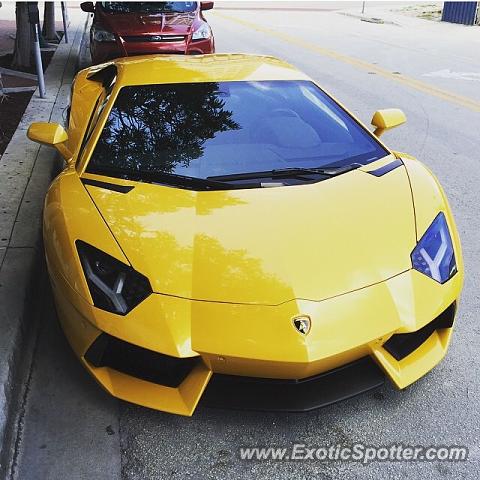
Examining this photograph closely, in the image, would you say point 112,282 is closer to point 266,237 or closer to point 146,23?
point 266,237

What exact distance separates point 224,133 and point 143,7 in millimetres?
6195

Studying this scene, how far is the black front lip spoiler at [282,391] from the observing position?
2258 mm

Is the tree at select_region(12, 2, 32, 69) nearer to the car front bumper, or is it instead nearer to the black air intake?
the car front bumper

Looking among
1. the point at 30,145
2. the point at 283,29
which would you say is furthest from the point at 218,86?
the point at 283,29

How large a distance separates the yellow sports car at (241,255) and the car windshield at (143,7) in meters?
5.74

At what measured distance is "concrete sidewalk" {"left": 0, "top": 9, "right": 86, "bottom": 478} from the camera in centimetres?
261

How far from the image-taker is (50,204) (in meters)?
2.97

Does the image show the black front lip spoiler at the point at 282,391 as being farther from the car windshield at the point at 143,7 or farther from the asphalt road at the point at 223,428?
the car windshield at the point at 143,7

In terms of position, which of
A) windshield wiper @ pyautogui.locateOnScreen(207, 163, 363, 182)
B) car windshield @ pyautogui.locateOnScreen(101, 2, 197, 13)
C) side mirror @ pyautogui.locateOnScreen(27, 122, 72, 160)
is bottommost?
side mirror @ pyautogui.locateOnScreen(27, 122, 72, 160)

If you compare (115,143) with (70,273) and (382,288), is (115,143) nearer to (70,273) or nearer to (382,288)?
(70,273)

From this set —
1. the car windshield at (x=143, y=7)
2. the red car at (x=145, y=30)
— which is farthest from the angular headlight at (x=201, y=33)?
the car windshield at (x=143, y=7)

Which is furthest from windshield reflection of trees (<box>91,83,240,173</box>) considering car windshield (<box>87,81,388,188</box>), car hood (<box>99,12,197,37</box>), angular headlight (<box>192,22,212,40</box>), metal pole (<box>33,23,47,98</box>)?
angular headlight (<box>192,22,212,40</box>)

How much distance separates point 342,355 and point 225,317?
1.49 feet

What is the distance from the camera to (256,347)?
2156mm
